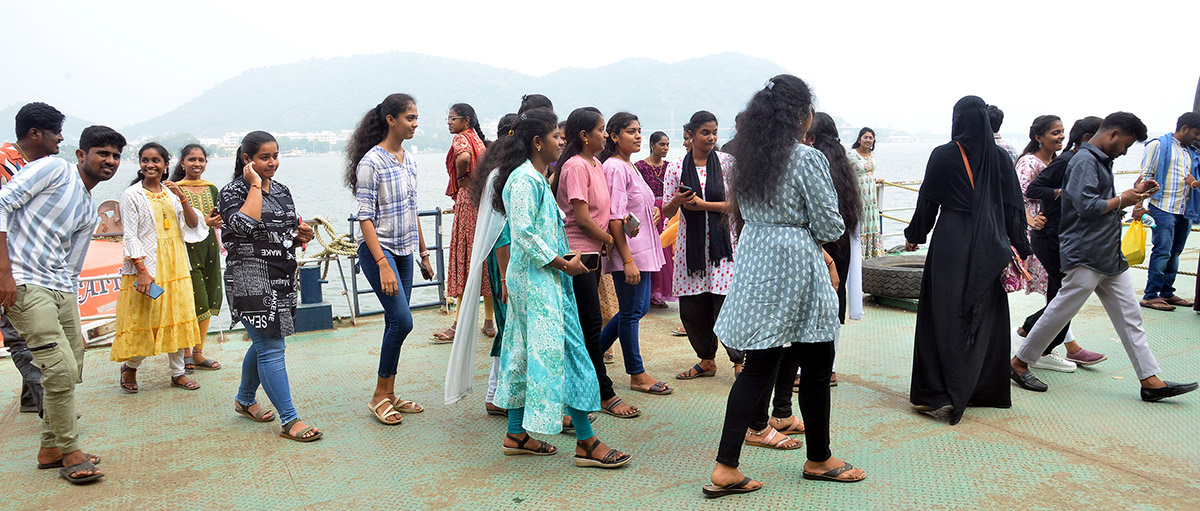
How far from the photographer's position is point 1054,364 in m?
4.88

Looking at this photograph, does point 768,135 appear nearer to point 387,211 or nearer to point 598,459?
point 598,459

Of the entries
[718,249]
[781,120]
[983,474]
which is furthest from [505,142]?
[983,474]

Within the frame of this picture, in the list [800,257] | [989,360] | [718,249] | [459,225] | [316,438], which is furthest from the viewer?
[459,225]

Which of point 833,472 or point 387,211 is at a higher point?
point 387,211

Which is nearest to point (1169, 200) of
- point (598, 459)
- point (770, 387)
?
point (770, 387)

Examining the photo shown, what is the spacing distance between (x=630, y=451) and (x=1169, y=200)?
5555 millimetres

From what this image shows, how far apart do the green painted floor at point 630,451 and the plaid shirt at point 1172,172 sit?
189cm

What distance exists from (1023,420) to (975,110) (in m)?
1.57

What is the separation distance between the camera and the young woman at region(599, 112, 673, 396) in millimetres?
4305

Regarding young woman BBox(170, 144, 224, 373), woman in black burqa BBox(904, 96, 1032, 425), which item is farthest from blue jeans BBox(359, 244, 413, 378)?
woman in black burqa BBox(904, 96, 1032, 425)

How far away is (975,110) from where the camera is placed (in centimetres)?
388

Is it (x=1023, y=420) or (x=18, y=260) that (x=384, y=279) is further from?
(x=1023, y=420)

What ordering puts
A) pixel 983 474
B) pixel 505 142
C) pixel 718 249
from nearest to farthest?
pixel 983 474 → pixel 505 142 → pixel 718 249

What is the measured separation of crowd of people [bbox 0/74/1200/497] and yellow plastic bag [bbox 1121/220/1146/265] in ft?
1.53
